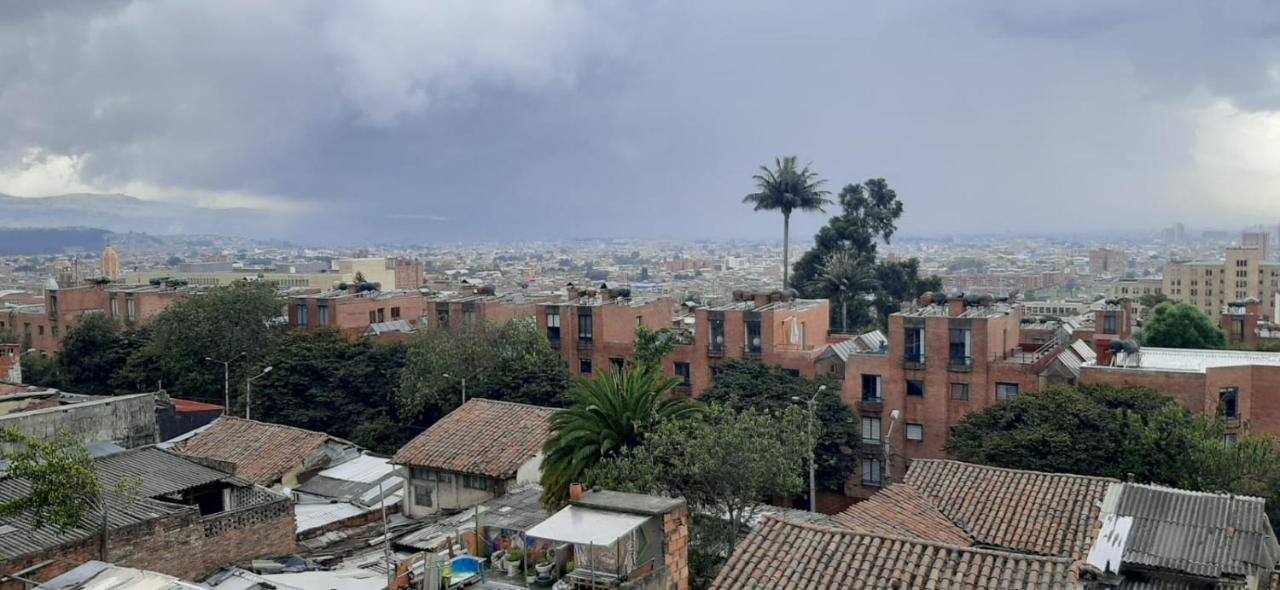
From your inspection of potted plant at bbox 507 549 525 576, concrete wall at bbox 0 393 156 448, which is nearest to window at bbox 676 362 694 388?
concrete wall at bbox 0 393 156 448

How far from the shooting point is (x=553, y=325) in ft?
204

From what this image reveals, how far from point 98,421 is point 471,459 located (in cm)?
978

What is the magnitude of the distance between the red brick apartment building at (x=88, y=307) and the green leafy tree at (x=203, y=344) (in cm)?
1713

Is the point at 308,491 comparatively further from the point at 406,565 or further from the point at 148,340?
the point at 148,340

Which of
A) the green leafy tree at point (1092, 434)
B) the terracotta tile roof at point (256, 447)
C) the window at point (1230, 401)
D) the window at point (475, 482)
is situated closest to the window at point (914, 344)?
the green leafy tree at point (1092, 434)

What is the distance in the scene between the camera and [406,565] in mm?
20312

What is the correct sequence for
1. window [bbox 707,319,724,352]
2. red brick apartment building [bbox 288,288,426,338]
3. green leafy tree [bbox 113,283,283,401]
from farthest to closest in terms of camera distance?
red brick apartment building [bbox 288,288,426,338] < green leafy tree [bbox 113,283,283,401] < window [bbox 707,319,724,352]

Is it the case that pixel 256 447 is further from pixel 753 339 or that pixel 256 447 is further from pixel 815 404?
pixel 753 339

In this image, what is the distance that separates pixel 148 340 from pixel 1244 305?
7753 cm

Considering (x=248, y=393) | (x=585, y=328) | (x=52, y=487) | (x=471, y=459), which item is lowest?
(x=248, y=393)

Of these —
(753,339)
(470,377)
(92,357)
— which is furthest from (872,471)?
(92,357)

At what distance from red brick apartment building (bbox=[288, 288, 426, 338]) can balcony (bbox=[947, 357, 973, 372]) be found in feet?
123

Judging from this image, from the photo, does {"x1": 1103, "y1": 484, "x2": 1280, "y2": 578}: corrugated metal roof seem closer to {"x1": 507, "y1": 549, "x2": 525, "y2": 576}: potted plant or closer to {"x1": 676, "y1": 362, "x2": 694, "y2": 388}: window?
{"x1": 507, "y1": 549, "x2": 525, "y2": 576}: potted plant

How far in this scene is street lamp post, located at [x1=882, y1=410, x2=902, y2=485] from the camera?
45344mm
